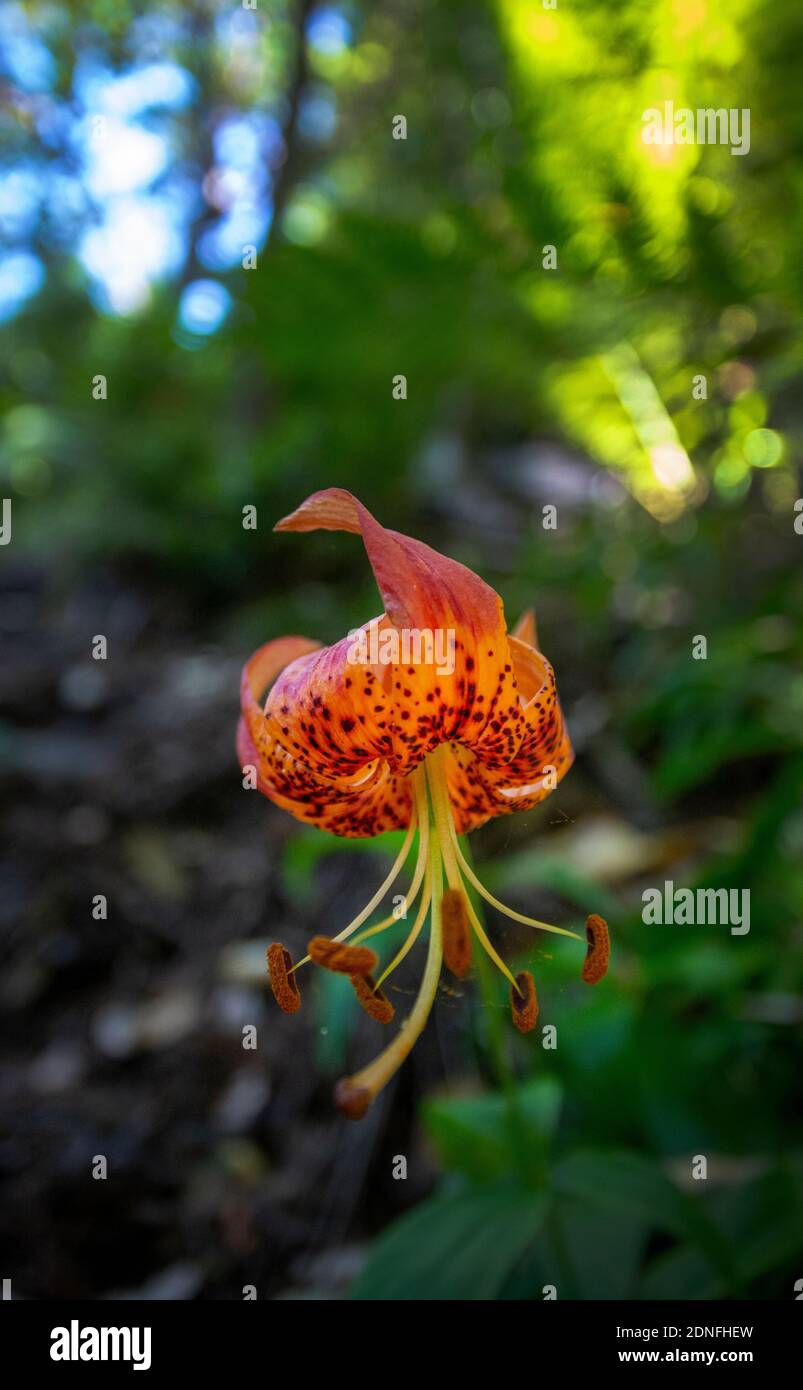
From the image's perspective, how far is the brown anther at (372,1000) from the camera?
0.46 meters

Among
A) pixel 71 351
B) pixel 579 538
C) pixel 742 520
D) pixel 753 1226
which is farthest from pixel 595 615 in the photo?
pixel 71 351

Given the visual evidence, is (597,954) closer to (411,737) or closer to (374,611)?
(411,737)

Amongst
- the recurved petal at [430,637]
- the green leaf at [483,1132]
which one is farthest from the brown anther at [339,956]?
the green leaf at [483,1132]

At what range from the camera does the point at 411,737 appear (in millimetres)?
462

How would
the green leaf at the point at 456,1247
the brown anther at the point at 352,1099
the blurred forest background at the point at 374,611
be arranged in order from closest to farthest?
1. the brown anther at the point at 352,1099
2. the green leaf at the point at 456,1247
3. the blurred forest background at the point at 374,611

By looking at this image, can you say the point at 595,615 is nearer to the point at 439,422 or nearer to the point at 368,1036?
the point at 368,1036

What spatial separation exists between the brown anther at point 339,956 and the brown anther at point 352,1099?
0.05 meters

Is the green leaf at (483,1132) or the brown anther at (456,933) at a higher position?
the brown anther at (456,933)

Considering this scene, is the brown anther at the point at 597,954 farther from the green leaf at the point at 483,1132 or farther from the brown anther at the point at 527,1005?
the green leaf at the point at 483,1132

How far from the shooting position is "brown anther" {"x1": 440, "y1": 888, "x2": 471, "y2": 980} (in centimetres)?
49

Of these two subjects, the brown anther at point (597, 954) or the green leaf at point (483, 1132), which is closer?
the brown anther at point (597, 954)

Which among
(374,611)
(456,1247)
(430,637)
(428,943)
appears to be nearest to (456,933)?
(428,943)

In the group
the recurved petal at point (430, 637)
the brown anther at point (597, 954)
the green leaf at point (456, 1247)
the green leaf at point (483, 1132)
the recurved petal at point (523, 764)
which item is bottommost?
the green leaf at point (456, 1247)
